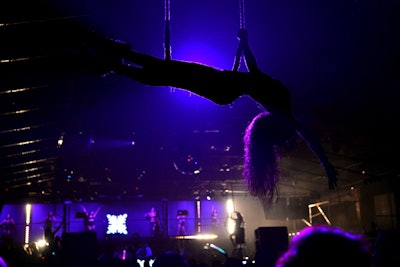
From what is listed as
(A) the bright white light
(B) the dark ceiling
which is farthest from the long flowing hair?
(A) the bright white light

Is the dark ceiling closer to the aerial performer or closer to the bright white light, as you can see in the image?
the aerial performer

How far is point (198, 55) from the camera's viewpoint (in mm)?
8242

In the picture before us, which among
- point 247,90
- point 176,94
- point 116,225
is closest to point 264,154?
point 247,90

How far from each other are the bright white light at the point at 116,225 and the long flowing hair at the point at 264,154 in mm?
17741

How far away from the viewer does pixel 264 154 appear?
10.0ft

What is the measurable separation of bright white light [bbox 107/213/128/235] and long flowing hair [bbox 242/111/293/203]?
17741 millimetres

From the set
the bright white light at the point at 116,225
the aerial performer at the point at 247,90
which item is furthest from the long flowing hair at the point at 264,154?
the bright white light at the point at 116,225

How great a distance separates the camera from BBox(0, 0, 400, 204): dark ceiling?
6.51 meters

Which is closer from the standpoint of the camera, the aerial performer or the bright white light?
the aerial performer

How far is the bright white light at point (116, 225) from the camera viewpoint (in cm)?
1983

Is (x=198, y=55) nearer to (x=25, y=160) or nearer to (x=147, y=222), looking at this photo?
(x=25, y=160)

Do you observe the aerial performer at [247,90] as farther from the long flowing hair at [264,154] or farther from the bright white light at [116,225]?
the bright white light at [116,225]

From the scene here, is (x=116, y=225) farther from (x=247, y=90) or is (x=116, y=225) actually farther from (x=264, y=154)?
(x=247, y=90)

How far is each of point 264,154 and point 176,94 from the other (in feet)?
22.9
